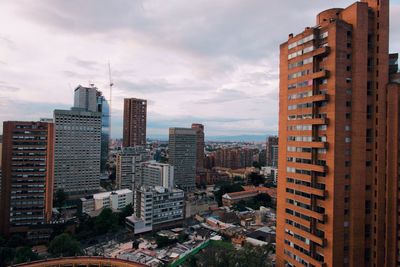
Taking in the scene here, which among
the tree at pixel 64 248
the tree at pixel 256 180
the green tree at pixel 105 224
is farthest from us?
the tree at pixel 256 180

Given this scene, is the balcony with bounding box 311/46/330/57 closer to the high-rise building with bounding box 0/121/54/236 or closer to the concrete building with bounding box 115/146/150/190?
the high-rise building with bounding box 0/121/54/236

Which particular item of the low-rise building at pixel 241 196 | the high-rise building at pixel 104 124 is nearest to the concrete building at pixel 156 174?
the low-rise building at pixel 241 196

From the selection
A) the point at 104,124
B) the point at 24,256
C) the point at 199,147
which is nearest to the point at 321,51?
the point at 24,256

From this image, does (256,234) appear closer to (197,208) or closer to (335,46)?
(197,208)

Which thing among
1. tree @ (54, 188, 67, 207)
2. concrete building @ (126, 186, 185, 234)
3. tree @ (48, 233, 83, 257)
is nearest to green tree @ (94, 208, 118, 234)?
concrete building @ (126, 186, 185, 234)

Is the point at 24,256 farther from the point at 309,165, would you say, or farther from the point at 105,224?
the point at 309,165

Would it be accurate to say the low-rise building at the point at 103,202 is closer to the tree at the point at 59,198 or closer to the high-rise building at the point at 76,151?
the tree at the point at 59,198
